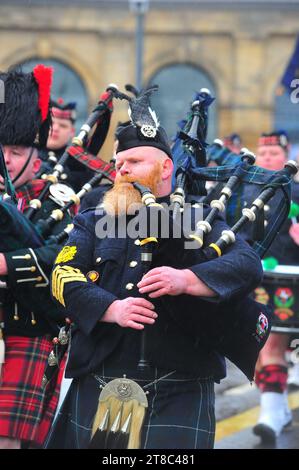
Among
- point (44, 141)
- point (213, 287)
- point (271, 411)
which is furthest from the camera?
point (271, 411)

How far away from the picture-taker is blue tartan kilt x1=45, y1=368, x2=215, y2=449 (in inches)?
149

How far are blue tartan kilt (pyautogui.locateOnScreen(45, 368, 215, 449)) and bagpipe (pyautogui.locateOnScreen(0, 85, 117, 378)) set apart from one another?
53 cm

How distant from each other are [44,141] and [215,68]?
824 inches

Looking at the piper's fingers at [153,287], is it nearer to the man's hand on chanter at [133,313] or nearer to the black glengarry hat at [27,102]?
the man's hand on chanter at [133,313]

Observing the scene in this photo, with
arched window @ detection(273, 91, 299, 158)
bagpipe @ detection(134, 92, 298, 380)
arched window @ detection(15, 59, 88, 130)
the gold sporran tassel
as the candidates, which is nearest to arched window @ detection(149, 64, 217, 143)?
arched window @ detection(273, 91, 299, 158)

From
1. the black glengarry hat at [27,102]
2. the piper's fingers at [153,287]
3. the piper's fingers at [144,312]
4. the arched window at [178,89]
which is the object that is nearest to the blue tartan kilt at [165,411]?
the piper's fingers at [144,312]

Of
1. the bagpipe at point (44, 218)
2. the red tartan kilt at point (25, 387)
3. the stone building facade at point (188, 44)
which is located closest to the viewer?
the bagpipe at point (44, 218)

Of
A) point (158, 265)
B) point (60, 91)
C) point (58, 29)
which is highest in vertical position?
point (58, 29)

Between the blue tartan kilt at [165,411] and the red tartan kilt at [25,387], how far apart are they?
83 centimetres

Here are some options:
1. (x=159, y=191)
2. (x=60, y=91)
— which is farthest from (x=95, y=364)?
(x=60, y=91)

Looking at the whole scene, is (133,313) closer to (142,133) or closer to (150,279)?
(150,279)

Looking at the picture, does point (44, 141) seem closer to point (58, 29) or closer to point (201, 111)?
point (201, 111)

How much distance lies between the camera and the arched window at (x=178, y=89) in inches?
981

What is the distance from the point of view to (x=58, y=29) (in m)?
26.2
